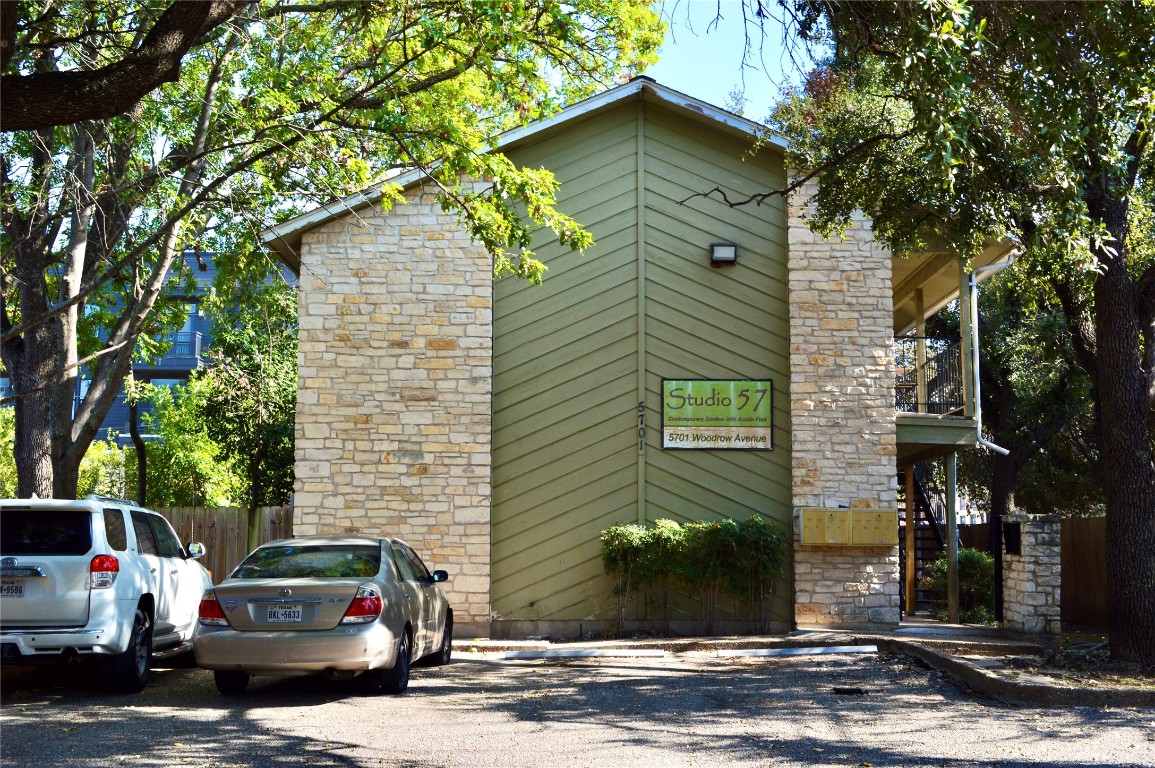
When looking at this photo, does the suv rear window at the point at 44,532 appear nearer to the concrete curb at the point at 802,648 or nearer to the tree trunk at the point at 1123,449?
the concrete curb at the point at 802,648

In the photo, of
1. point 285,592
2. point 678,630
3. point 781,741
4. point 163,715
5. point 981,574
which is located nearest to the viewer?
point 781,741

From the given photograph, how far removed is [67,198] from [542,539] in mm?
7419

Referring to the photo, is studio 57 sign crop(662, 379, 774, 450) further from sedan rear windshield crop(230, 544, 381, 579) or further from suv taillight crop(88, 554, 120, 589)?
suv taillight crop(88, 554, 120, 589)

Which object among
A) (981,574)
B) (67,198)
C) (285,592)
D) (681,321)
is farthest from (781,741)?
(981,574)

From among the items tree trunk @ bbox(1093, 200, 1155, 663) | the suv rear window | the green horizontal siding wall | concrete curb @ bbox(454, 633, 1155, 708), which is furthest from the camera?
the green horizontal siding wall

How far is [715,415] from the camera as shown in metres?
15.2

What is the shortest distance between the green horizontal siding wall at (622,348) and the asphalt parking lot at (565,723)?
12.5 ft

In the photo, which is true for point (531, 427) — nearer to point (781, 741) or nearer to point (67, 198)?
point (67, 198)

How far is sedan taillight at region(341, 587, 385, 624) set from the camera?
9156 millimetres

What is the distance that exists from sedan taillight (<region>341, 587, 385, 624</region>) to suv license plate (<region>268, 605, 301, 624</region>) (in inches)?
15.8

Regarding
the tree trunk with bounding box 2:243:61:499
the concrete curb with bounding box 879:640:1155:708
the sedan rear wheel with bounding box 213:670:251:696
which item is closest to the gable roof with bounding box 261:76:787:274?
the tree trunk with bounding box 2:243:61:499

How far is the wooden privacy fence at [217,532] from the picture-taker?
16.5m

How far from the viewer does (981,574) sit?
1833 cm

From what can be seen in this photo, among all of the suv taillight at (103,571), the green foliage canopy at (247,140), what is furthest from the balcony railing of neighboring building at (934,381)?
the suv taillight at (103,571)
